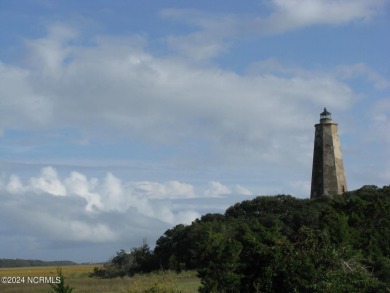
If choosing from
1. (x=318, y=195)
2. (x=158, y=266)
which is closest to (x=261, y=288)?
(x=158, y=266)

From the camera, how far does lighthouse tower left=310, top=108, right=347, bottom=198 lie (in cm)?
5888

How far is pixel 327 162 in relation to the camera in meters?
59.1

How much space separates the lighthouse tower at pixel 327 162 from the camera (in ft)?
193

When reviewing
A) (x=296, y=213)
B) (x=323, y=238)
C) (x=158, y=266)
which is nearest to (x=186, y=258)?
(x=158, y=266)

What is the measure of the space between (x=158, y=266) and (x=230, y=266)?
30.7 meters

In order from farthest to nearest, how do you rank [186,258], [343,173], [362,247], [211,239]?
[343,173]
[186,258]
[362,247]
[211,239]

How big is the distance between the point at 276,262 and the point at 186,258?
27535 mm

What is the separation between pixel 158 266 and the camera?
5278 centimetres

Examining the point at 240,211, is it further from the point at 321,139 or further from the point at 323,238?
the point at 323,238

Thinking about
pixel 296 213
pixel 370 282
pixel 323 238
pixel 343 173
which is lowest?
pixel 370 282

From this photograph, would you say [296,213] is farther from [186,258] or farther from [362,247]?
[362,247]

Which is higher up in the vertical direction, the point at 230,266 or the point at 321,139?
the point at 321,139

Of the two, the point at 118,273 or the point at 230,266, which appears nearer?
the point at 230,266

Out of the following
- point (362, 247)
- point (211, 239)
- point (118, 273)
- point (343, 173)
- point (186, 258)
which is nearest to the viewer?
point (211, 239)
